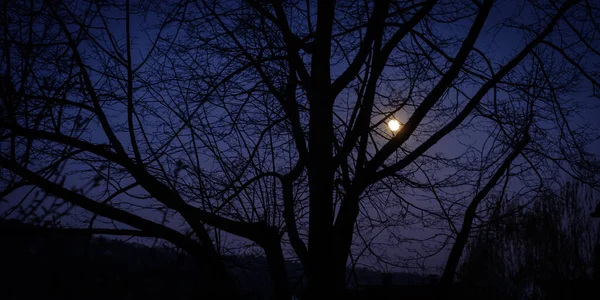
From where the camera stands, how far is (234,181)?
380 cm

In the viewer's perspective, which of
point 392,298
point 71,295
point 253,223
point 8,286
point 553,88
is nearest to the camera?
point 8,286

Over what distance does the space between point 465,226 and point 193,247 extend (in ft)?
7.91

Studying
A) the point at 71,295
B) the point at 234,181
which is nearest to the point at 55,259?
the point at 71,295

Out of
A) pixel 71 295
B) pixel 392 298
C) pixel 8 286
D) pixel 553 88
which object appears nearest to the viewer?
pixel 8 286

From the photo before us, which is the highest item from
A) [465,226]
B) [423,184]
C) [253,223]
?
[423,184]

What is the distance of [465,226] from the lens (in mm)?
3924

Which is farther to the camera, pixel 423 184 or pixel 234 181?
pixel 423 184

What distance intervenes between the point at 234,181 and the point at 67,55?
1.75 m

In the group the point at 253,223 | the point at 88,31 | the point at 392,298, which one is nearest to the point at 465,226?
the point at 253,223

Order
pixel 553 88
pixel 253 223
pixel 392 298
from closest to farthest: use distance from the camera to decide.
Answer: pixel 253 223 < pixel 553 88 < pixel 392 298

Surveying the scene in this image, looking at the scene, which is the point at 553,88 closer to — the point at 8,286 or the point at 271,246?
the point at 271,246

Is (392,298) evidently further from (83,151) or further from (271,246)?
(83,151)

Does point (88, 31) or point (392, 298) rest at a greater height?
point (88, 31)

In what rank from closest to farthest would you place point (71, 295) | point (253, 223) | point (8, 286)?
point (8, 286) < point (71, 295) < point (253, 223)
